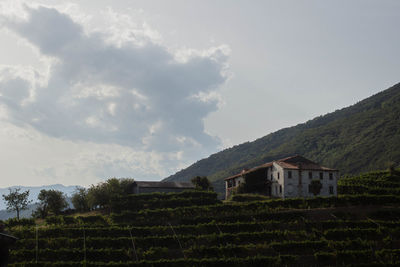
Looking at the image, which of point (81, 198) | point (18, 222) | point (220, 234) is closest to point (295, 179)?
point (220, 234)

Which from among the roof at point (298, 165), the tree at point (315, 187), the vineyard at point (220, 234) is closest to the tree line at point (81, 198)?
the vineyard at point (220, 234)

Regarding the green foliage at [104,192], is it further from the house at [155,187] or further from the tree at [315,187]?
the tree at [315,187]

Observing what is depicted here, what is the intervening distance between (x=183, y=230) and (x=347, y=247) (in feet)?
72.0

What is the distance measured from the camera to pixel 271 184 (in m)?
75.4

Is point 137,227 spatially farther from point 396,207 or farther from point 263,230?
point 396,207

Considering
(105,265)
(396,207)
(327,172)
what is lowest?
(105,265)

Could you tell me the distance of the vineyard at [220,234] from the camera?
144ft

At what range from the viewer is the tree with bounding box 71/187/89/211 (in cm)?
7675

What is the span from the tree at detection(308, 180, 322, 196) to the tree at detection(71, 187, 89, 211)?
4477 centimetres

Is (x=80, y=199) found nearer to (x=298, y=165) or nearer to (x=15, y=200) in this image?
(x=15, y=200)

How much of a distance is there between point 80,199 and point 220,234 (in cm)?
3894

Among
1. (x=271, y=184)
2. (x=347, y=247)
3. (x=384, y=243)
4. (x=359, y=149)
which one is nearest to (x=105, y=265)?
(x=347, y=247)

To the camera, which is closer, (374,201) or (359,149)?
(374,201)

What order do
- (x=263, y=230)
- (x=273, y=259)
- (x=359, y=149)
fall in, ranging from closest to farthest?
(x=273, y=259) → (x=263, y=230) → (x=359, y=149)
